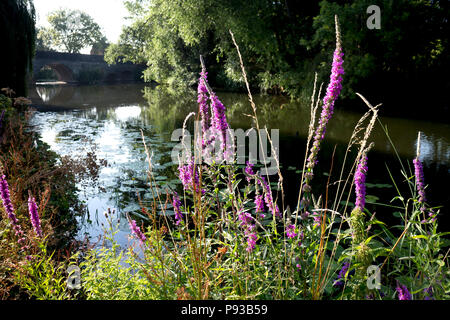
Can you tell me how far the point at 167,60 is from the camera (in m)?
30.2

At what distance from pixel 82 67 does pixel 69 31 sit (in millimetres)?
30419

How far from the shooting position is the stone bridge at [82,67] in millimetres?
44281

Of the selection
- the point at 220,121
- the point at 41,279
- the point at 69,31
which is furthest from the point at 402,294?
the point at 69,31

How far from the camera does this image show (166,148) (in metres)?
9.92

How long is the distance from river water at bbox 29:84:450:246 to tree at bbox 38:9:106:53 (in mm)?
63402

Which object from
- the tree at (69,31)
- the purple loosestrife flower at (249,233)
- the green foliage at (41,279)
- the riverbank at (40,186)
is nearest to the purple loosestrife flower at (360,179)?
the purple loosestrife flower at (249,233)

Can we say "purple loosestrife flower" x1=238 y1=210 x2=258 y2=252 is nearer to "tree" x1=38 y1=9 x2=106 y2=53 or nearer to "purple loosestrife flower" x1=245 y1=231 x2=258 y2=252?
"purple loosestrife flower" x1=245 y1=231 x2=258 y2=252

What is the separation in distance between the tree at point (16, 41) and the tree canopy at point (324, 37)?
10.7 m

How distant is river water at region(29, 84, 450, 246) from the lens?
6.12m

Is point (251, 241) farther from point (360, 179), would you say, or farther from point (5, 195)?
point (5, 195)

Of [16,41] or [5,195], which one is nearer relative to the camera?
[5,195]

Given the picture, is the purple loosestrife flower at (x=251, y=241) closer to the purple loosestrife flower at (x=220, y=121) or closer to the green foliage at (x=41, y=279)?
the purple loosestrife flower at (x=220, y=121)

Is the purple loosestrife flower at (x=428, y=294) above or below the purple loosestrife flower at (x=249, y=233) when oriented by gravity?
below

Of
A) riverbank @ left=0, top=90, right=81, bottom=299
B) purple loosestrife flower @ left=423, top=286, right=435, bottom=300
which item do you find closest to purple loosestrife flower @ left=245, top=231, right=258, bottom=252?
purple loosestrife flower @ left=423, top=286, right=435, bottom=300
